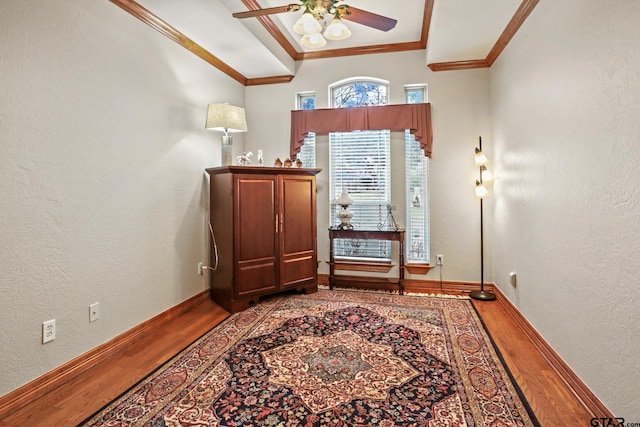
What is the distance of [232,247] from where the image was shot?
3332 millimetres

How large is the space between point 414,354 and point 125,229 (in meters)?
2.36

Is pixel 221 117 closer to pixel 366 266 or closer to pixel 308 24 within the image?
pixel 308 24

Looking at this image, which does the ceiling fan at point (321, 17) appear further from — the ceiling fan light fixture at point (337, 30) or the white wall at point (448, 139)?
the white wall at point (448, 139)

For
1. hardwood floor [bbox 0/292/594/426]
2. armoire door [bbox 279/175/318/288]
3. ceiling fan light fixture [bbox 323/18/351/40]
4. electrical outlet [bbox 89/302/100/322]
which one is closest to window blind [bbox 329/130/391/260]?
armoire door [bbox 279/175/318/288]

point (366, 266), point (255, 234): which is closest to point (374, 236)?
point (366, 266)

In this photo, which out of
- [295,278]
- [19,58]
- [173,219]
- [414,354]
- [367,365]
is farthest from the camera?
[295,278]

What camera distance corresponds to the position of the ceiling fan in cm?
224

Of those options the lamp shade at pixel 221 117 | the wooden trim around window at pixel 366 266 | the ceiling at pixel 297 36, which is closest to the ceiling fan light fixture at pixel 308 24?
the ceiling at pixel 297 36

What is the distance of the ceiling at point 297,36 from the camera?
2704 millimetres

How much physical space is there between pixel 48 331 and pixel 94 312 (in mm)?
319

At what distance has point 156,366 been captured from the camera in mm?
2254

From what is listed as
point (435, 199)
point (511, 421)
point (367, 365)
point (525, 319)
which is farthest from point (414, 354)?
point (435, 199)

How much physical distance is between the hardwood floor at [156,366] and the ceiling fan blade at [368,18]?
2513 mm

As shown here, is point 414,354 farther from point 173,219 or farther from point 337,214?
point 173,219
